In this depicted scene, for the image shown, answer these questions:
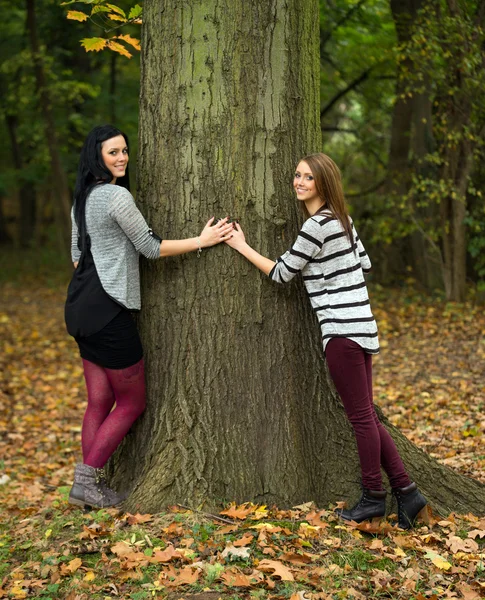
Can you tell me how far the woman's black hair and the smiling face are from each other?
107cm

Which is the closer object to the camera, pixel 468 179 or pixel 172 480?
pixel 172 480

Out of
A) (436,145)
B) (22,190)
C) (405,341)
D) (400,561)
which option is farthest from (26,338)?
(22,190)

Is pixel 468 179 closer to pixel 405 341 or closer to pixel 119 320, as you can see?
pixel 405 341

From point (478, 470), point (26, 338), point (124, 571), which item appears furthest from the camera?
point (26, 338)

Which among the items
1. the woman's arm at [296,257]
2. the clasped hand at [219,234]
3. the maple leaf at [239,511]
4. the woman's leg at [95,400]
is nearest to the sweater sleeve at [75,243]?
the woman's leg at [95,400]

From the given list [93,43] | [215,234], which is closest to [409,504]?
[215,234]

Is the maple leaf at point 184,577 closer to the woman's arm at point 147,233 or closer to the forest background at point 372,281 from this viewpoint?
the forest background at point 372,281

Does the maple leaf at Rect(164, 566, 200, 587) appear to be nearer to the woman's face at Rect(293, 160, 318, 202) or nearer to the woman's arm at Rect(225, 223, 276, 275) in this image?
the woman's arm at Rect(225, 223, 276, 275)

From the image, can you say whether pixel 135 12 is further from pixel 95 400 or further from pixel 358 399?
pixel 358 399

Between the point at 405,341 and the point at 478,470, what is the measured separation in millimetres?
5331

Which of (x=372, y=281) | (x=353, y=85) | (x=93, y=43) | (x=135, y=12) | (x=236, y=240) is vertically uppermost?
(x=353, y=85)

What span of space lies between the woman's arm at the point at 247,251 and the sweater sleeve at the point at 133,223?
0.43 m

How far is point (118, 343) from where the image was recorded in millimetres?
4262

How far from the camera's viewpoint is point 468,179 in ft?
38.0
